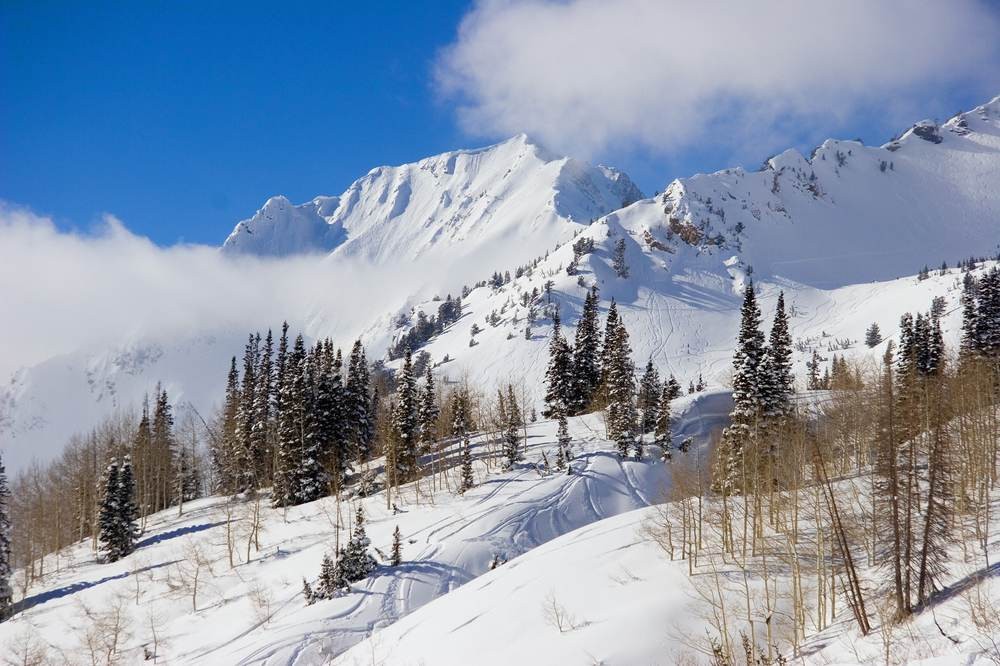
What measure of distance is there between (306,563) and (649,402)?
151 feet

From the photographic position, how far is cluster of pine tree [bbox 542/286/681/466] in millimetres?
65688

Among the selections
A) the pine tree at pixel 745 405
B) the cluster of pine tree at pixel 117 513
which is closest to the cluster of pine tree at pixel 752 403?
the pine tree at pixel 745 405

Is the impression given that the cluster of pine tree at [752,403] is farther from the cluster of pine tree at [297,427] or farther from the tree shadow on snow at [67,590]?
the tree shadow on snow at [67,590]

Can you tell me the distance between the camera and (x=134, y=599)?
140 feet

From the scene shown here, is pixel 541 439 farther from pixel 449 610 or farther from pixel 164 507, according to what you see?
pixel 164 507

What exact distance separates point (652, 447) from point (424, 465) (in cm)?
2594

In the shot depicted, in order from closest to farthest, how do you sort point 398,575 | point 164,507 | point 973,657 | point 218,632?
point 973,657, point 218,632, point 398,575, point 164,507

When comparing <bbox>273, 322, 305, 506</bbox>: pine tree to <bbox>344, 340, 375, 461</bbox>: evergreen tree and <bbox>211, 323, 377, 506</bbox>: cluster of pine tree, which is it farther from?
<bbox>344, 340, 375, 461</bbox>: evergreen tree

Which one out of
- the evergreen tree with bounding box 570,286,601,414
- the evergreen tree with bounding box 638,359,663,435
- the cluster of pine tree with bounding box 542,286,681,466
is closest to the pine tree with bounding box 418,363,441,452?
the cluster of pine tree with bounding box 542,286,681,466

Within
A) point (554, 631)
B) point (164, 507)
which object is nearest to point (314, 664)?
point (554, 631)

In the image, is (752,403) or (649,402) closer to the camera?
(752,403)

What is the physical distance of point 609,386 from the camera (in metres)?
67.4

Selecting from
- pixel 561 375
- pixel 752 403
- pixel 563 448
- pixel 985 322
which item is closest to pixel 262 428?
pixel 563 448

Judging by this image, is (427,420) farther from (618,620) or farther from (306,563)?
(618,620)
